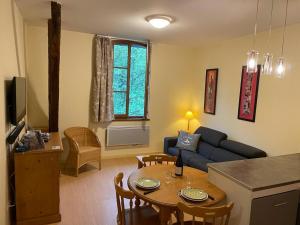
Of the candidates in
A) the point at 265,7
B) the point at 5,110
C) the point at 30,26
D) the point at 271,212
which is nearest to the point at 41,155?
the point at 5,110

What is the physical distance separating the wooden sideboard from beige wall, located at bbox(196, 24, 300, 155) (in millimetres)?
3079

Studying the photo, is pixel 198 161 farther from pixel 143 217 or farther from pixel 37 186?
pixel 37 186

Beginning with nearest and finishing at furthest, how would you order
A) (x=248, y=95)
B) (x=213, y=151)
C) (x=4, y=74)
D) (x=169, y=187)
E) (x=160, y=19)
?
(x=169, y=187)
(x=4, y=74)
(x=160, y=19)
(x=248, y=95)
(x=213, y=151)

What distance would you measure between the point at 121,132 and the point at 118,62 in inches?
58.9

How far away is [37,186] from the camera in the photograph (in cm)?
256

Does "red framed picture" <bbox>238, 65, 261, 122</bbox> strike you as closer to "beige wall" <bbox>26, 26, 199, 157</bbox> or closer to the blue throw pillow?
the blue throw pillow

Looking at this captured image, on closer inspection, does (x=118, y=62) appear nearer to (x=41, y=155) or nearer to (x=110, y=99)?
(x=110, y=99)

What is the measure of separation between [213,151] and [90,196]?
221cm

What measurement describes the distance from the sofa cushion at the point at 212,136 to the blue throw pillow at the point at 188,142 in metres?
0.16

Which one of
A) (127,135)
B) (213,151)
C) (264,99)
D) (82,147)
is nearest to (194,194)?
(213,151)

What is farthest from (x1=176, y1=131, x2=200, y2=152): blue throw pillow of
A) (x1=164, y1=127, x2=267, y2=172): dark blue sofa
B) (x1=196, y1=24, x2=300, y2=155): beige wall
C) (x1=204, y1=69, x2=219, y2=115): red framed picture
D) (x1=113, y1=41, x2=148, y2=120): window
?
(x1=113, y1=41, x2=148, y2=120): window

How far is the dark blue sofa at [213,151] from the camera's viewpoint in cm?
365

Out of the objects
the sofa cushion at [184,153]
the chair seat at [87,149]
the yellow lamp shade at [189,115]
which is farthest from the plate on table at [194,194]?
the yellow lamp shade at [189,115]

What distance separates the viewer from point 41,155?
8.32ft
